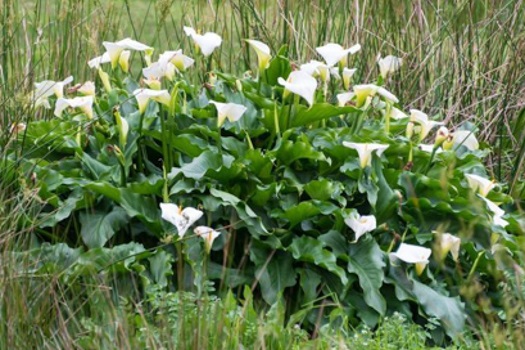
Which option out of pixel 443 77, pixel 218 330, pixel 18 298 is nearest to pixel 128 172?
pixel 18 298

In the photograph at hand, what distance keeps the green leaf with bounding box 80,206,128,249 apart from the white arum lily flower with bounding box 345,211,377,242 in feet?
2.53

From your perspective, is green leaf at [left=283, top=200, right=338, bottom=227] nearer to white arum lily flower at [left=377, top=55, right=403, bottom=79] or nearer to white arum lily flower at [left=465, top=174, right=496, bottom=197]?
white arum lily flower at [left=465, top=174, right=496, bottom=197]

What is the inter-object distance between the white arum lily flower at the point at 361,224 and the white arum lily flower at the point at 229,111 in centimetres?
52

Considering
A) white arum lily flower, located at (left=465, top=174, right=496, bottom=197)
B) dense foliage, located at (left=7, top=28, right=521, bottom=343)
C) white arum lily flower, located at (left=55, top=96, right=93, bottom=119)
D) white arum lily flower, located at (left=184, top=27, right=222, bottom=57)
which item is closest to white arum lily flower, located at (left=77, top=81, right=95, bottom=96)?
dense foliage, located at (left=7, top=28, right=521, bottom=343)

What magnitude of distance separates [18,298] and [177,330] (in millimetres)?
497

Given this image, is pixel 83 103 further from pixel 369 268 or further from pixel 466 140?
pixel 466 140

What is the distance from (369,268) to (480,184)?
1.82ft

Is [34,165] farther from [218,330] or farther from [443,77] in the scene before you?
[443,77]

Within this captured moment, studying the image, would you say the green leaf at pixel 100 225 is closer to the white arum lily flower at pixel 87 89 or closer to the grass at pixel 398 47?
the grass at pixel 398 47

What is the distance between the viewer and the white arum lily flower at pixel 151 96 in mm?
3635

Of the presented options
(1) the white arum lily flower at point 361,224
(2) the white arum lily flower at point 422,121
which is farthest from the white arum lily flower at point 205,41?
(1) the white arum lily flower at point 361,224

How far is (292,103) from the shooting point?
4047 millimetres

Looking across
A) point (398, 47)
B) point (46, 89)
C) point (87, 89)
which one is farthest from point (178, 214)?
point (398, 47)

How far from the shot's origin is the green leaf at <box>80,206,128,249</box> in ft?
11.9
